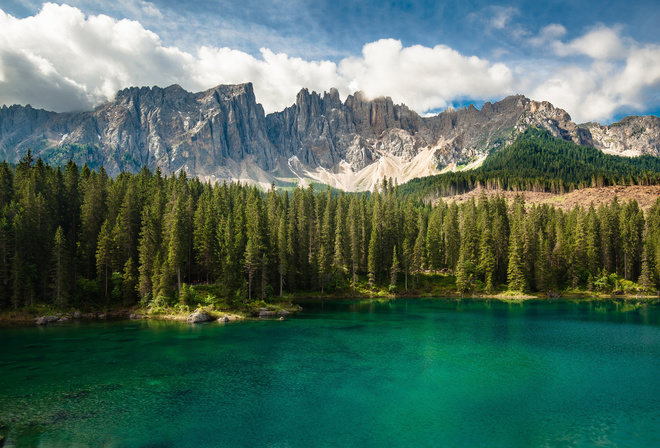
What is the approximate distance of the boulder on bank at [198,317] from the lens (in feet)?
213

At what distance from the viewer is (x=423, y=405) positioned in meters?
31.7

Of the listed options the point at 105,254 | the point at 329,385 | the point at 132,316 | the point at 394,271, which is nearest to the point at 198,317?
the point at 132,316

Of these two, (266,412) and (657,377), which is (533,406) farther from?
(266,412)

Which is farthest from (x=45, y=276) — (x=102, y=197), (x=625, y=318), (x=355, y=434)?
(x=625, y=318)

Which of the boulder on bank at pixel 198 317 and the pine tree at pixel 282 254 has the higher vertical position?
the pine tree at pixel 282 254

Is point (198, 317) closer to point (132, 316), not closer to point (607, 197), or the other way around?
point (132, 316)

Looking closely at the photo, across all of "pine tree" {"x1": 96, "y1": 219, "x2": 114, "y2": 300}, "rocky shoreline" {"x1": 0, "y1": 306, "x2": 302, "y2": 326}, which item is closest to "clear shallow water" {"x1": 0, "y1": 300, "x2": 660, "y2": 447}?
"rocky shoreline" {"x1": 0, "y1": 306, "x2": 302, "y2": 326}

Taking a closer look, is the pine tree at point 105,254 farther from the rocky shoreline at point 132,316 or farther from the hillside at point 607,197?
the hillside at point 607,197

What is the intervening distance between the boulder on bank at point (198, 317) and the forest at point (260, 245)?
5.00m

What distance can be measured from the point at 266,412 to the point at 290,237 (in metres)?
67.7

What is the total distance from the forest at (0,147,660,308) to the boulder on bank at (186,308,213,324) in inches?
197

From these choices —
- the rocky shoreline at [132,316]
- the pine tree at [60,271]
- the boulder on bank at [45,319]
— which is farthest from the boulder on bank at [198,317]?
the pine tree at [60,271]

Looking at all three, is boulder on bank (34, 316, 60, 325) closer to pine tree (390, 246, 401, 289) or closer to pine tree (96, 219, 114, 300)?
pine tree (96, 219, 114, 300)

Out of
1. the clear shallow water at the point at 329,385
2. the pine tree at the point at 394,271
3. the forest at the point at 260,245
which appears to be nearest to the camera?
the clear shallow water at the point at 329,385
